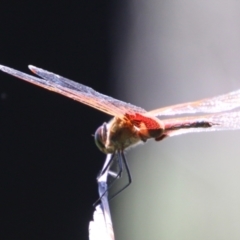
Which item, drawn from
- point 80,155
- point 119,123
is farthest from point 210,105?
point 80,155

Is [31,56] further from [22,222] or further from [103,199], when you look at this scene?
[103,199]

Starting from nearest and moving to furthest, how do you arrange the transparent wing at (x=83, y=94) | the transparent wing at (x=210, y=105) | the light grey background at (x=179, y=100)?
the transparent wing at (x=83, y=94) → the transparent wing at (x=210, y=105) → the light grey background at (x=179, y=100)

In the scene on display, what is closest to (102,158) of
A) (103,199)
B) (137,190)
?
(137,190)

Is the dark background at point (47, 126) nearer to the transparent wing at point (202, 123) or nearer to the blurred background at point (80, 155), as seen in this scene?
the blurred background at point (80, 155)

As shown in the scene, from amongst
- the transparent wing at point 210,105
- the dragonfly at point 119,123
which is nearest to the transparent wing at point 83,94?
the dragonfly at point 119,123

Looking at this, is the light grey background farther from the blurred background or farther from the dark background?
the dark background

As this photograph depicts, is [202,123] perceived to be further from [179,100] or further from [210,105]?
[179,100]

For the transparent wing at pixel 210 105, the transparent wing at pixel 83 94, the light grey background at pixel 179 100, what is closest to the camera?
the transparent wing at pixel 83 94
